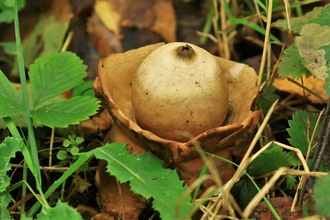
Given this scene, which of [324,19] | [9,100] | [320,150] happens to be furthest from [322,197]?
[9,100]

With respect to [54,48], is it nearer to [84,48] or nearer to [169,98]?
[84,48]

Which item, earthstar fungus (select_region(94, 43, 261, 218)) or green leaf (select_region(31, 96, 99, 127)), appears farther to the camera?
green leaf (select_region(31, 96, 99, 127))

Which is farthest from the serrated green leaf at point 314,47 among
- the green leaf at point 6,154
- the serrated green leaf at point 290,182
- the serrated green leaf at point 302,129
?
the green leaf at point 6,154

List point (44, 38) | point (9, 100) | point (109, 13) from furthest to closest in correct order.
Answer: point (109, 13), point (44, 38), point (9, 100)

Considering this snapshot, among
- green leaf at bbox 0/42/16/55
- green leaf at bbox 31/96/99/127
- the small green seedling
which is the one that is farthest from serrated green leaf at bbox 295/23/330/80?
green leaf at bbox 0/42/16/55

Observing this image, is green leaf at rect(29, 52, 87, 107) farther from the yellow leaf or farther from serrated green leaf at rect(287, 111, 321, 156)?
serrated green leaf at rect(287, 111, 321, 156)

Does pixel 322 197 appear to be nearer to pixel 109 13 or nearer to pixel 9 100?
pixel 9 100
